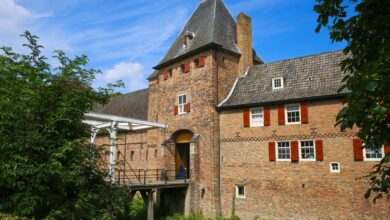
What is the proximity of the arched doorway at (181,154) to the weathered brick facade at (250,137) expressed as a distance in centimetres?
36

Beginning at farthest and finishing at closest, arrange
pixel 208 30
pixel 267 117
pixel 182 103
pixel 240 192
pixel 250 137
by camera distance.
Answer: pixel 182 103
pixel 208 30
pixel 240 192
pixel 250 137
pixel 267 117

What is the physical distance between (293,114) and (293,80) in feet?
6.57

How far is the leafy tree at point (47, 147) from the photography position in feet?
19.4

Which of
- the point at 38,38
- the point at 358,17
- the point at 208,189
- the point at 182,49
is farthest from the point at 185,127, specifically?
the point at 358,17

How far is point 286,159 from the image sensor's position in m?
15.3

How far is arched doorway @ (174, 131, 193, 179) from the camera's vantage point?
19641 mm

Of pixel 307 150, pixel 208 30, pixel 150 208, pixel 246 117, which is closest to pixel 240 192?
pixel 246 117

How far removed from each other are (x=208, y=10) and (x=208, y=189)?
1156cm

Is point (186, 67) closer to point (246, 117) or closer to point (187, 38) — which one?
point (187, 38)

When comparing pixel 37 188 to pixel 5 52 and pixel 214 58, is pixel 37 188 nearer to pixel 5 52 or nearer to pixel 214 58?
pixel 5 52

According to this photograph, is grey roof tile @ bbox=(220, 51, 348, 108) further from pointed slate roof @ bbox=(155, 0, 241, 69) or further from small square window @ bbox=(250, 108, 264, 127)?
pointed slate roof @ bbox=(155, 0, 241, 69)

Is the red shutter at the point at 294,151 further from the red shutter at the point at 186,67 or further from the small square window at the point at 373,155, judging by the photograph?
the red shutter at the point at 186,67

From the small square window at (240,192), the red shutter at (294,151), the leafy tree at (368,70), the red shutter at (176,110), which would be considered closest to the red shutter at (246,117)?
the red shutter at (294,151)

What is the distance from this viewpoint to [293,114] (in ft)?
50.7
